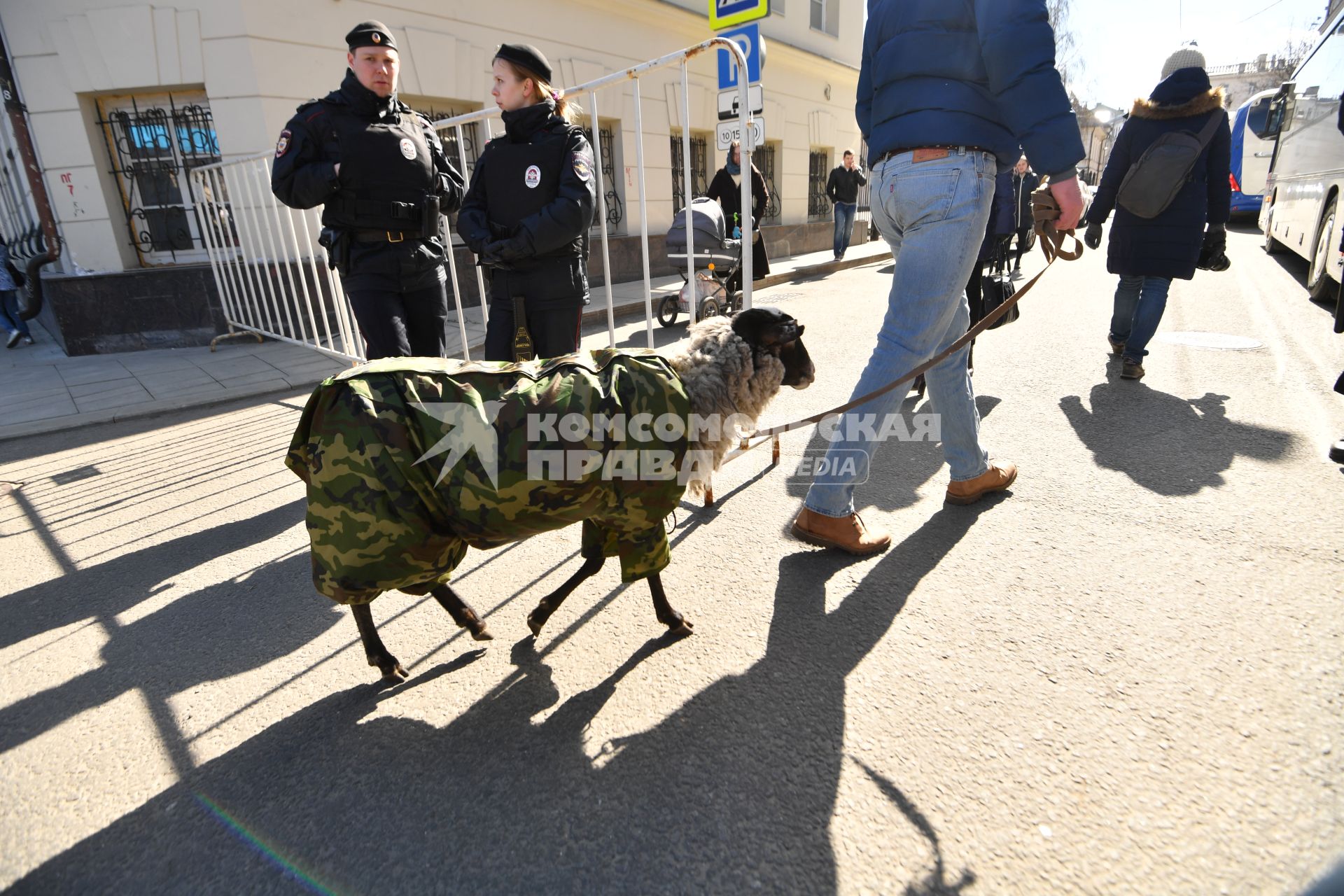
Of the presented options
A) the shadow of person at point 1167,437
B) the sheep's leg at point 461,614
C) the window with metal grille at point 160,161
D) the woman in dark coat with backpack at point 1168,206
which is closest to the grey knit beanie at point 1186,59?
the woman in dark coat with backpack at point 1168,206

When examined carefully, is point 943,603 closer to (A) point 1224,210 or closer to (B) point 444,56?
(A) point 1224,210

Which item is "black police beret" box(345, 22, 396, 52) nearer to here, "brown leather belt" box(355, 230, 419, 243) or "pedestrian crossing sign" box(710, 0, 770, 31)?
"brown leather belt" box(355, 230, 419, 243)

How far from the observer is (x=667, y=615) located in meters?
2.35

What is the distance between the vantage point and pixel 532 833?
1.62 meters

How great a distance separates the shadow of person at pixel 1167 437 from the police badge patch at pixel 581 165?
3000 mm

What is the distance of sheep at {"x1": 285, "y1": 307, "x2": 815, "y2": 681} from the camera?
1863 mm

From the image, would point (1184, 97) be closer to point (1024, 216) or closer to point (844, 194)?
point (1024, 216)

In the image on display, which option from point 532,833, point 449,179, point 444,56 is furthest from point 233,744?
point 444,56

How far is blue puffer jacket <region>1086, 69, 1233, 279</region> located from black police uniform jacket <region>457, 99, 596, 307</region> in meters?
3.71

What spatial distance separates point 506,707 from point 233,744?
2.55 ft

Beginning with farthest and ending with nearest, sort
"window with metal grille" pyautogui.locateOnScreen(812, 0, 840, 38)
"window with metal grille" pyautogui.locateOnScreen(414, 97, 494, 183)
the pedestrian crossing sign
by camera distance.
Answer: "window with metal grille" pyautogui.locateOnScreen(812, 0, 840, 38), "window with metal grille" pyautogui.locateOnScreen(414, 97, 494, 183), the pedestrian crossing sign

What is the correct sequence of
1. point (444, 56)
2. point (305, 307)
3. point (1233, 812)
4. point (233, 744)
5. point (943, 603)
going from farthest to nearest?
point (444, 56) < point (305, 307) < point (943, 603) < point (233, 744) < point (1233, 812)

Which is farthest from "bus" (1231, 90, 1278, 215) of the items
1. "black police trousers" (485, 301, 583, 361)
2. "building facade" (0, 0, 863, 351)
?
"black police trousers" (485, 301, 583, 361)

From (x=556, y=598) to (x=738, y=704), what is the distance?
0.74 meters
